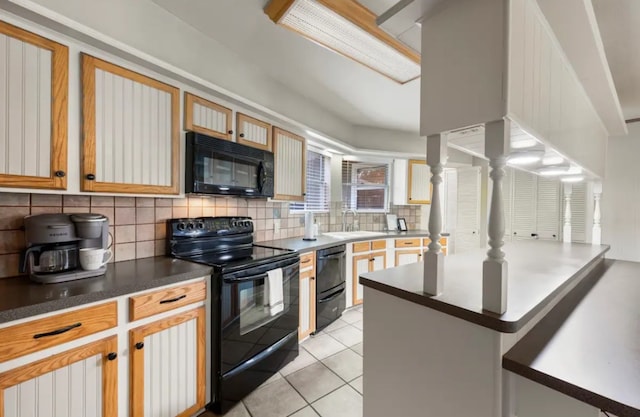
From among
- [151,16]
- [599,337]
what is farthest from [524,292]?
[151,16]

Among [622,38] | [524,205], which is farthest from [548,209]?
[622,38]

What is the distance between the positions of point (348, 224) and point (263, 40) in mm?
2723

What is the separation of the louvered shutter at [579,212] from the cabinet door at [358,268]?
2967mm

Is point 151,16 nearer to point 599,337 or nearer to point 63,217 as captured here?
point 63,217

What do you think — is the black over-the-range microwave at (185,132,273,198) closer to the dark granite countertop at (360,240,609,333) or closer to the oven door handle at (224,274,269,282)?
the oven door handle at (224,274,269,282)

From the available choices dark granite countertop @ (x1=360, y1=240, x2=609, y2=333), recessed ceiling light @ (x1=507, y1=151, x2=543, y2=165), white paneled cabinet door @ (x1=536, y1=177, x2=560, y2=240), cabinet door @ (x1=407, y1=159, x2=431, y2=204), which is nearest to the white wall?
white paneled cabinet door @ (x1=536, y1=177, x2=560, y2=240)

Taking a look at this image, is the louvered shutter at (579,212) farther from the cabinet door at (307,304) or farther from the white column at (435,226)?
the white column at (435,226)

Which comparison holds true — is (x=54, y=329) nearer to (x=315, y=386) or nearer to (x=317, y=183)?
(x=315, y=386)

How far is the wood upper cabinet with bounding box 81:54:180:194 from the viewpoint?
4.69 ft

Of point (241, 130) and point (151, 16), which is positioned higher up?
A: point (151, 16)

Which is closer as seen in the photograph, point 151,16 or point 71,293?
point 71,293

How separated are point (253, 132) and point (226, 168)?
0.49 metres

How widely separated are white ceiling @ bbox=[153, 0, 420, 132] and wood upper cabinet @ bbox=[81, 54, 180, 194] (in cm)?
60

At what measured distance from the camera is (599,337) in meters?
0.98
